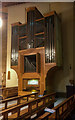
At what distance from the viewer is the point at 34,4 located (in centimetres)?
826

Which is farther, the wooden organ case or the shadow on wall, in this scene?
the shadow on wall

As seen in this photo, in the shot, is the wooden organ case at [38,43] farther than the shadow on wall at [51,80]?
No

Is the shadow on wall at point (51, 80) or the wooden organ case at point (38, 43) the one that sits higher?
the wooden organ case at point (38, 43)

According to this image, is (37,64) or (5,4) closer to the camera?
(37,64)

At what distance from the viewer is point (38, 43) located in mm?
6441

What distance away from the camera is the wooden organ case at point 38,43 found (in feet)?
19.7

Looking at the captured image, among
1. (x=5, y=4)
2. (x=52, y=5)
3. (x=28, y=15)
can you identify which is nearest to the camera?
(x=28, y=15)

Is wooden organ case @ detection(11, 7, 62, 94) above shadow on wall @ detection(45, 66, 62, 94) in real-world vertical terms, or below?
above

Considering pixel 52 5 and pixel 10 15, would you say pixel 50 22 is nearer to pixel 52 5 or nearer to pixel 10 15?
pixel 52 5

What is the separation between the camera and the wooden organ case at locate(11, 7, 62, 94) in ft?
19.7

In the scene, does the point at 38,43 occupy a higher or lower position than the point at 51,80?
higher

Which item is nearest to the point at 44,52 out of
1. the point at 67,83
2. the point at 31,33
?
the point at 31,33

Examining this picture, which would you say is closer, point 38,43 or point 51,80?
point 38,43

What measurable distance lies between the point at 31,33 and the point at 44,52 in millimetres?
1380
